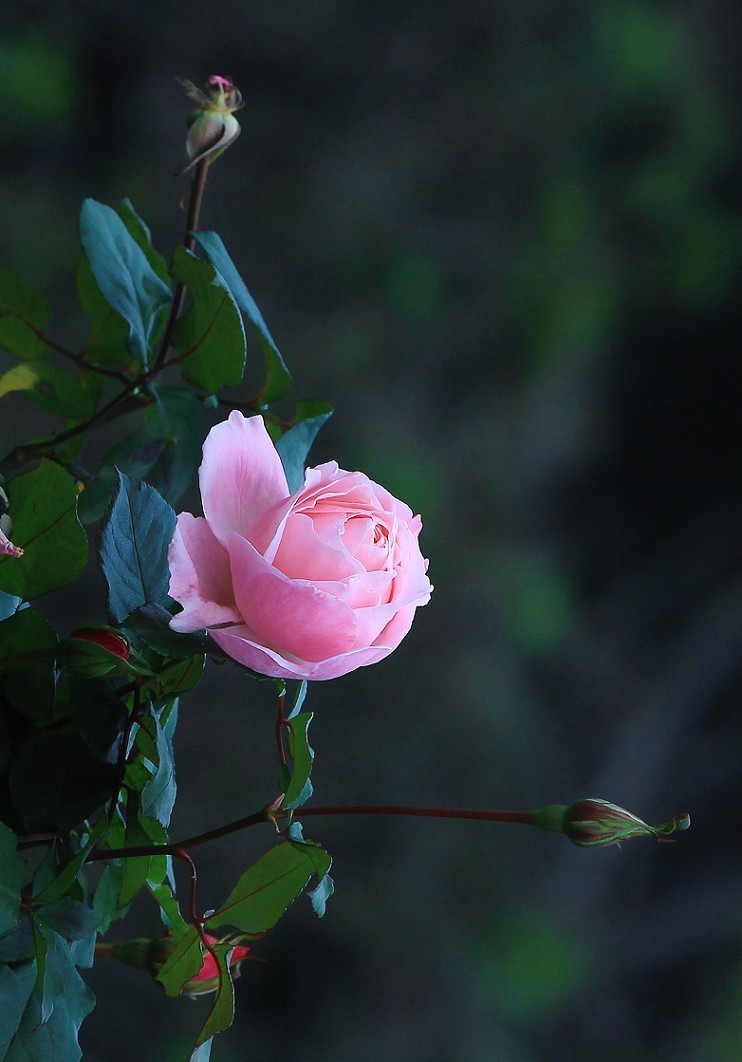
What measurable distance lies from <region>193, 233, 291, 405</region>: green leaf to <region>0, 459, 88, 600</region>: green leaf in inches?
3.2

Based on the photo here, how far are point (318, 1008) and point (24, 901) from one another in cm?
64

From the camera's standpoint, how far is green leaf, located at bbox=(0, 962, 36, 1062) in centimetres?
21

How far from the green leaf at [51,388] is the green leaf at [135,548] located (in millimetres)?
101

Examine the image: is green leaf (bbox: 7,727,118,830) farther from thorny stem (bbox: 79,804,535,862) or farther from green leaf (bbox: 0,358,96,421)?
green leaf (bbox: 0,358,96,421)

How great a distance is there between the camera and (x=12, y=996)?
0.22m

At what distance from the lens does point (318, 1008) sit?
78 centimetres

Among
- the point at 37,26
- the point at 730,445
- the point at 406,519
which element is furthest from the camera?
the point at 730,445

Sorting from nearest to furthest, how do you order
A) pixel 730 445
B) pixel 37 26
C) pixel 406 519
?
1. pixel 406 519
2. pixel 37 26
3. pixel 730 445

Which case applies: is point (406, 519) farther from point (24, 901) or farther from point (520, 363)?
point (520, 363)

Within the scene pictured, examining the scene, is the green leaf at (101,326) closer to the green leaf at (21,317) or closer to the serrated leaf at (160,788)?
the green leaf at (21,317)

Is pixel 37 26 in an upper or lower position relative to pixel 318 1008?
upper

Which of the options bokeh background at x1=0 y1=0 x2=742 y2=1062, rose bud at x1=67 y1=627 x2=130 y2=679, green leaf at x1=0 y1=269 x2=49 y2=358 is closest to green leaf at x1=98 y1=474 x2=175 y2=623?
rose bud at x1=67 y1=627 x2=130 y2=679

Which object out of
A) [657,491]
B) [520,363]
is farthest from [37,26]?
[657,491]

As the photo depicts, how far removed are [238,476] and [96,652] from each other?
0.04 m
